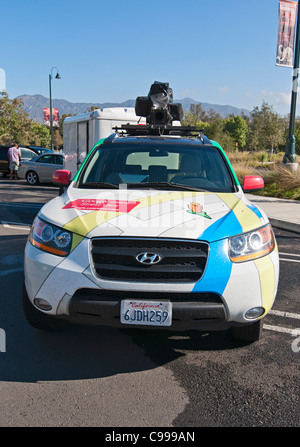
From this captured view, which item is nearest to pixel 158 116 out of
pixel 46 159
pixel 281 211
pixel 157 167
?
pixel 157 167

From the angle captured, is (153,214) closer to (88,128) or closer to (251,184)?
(251,184)

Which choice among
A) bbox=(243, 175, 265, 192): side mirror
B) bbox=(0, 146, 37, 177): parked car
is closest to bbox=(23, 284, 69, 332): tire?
bbox=(243, 175, 265, 192): side mirror

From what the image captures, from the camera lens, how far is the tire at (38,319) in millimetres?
3449

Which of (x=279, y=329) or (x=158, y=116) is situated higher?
(x=158, y=116)

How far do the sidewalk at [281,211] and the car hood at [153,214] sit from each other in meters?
6.07

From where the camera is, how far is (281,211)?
11266mm

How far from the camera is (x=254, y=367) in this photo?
331 cm

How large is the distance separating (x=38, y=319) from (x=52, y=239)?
2.37ft

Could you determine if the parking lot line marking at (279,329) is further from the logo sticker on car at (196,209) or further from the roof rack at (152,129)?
the roof rack at (152,129)

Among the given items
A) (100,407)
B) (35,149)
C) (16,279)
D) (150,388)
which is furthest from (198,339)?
(35,149)

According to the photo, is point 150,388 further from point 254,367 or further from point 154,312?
point 254,367

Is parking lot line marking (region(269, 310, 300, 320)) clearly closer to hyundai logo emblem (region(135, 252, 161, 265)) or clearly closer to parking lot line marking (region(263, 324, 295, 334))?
parking lot line marking (region(263, 324, 295, 334))

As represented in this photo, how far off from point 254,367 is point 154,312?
97 cm

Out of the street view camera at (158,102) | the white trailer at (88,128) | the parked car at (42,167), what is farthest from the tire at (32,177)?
the street view camera at (158,102)
